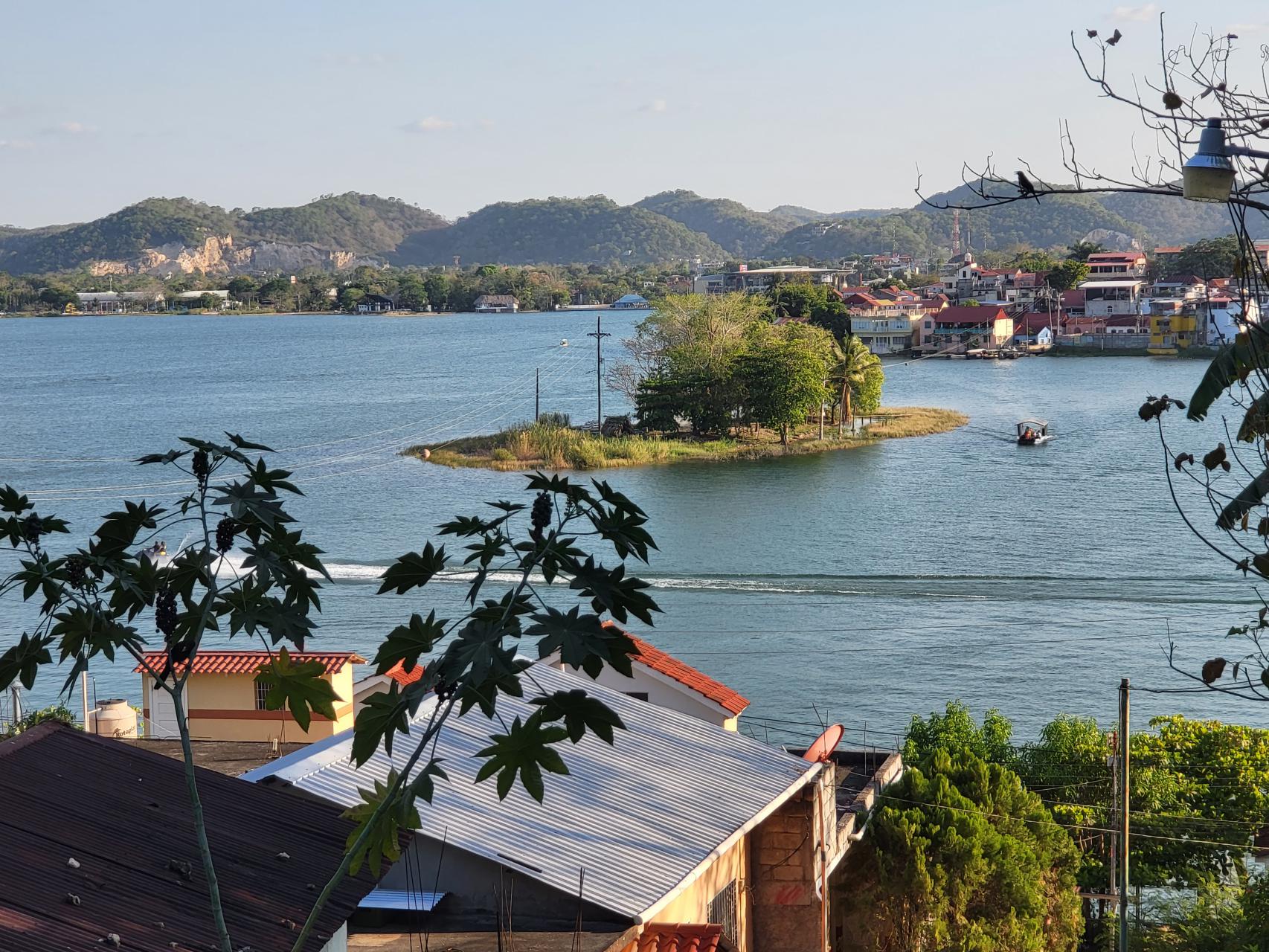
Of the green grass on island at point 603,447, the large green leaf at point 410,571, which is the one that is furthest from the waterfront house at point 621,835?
the green grass on island at point 603,447

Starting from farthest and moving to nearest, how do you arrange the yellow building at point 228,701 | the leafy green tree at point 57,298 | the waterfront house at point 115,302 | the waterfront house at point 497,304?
the waterfront house at point 115,302
the leafy green tree at point 57,298
the waterfront house at point 497,304
the yellow building at point 228,701

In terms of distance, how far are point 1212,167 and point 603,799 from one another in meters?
3.83

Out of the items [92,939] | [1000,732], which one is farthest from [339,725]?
[92,939]

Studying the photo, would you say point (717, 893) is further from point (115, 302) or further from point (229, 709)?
point (115, 302)

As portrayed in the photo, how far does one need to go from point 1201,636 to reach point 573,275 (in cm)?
16131

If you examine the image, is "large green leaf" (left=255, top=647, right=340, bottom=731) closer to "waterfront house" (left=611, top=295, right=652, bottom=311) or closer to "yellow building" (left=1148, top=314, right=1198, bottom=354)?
"yellow building" (left=1148, top=314, right=1198, bottom=354)

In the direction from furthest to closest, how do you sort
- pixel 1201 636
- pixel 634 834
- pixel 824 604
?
pixel 824 604
pixel 1201 636
pixel 634 834

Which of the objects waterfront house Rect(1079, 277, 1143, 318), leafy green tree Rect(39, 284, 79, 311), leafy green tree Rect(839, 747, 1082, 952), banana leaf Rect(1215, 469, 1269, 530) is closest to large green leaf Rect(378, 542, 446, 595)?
banana leaf Rect(1215, 469, 1269, 530)

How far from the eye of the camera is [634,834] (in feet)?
19.2

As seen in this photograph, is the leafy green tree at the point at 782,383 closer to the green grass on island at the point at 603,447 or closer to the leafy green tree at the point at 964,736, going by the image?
the green grass on island at the point at 603,447

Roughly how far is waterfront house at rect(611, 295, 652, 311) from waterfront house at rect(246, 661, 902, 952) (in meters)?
145

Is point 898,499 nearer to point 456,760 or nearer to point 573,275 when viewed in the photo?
point 456,760

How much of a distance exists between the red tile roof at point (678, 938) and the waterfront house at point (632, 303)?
146839mm

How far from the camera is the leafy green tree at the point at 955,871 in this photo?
888cm
